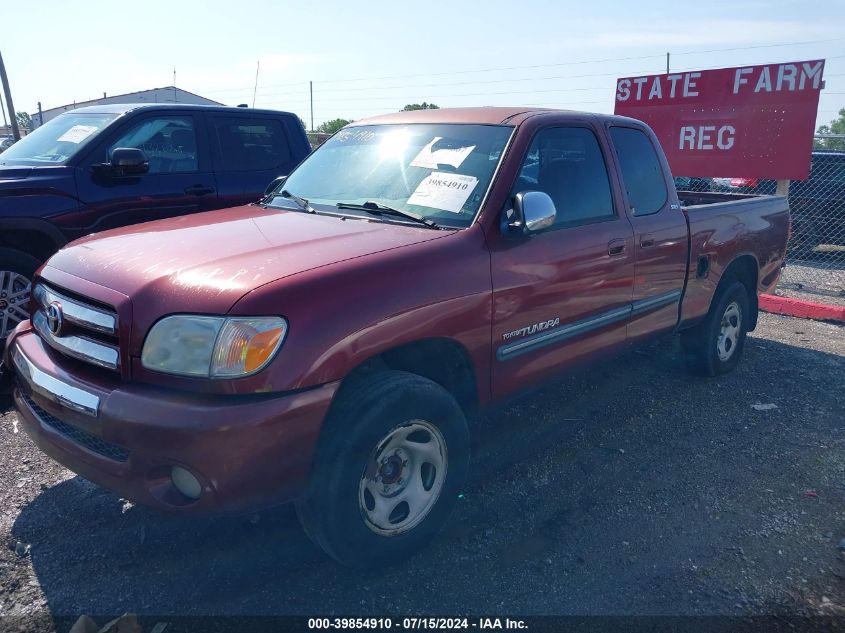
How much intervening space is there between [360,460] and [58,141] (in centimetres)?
440

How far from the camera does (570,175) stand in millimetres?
3934

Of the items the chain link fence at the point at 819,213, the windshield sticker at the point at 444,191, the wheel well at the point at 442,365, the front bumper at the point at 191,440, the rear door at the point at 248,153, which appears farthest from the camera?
the chain link fence at the point at 819,213

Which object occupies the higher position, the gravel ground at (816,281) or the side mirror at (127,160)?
the side mirror at (127,160)

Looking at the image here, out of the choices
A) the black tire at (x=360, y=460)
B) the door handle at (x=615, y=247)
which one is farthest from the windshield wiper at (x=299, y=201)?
the door handle at (x=615, y=247)

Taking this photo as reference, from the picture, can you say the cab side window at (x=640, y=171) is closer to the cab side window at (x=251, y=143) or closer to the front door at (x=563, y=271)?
the front door at (x=563, y=271)

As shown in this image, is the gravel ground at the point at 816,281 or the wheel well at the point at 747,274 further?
the gravel ground at the point at 816,281

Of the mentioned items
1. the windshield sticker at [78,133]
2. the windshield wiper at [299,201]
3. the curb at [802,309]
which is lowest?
the curb at [802,309]

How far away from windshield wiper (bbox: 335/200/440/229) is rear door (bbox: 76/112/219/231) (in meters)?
2.49

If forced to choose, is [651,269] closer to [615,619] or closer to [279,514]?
[615,619]

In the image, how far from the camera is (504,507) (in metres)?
3.48

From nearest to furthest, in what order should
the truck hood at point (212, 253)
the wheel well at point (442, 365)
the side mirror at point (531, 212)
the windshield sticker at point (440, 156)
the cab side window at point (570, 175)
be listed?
the truck hood at point (212, 253), the wheel well at point (442, 365), the side mirror at point (531, 212), the windshield sticker at point (440, 156), the cab side window at point (570, 175)

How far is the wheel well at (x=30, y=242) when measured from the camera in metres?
4.89

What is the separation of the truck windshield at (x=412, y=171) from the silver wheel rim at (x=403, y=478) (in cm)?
103

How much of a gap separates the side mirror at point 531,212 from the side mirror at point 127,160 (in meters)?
3.31
